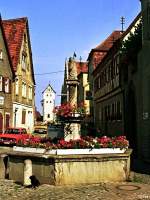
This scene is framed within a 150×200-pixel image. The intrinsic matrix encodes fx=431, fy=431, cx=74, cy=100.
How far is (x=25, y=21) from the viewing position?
146ft

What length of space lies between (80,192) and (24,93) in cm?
3456

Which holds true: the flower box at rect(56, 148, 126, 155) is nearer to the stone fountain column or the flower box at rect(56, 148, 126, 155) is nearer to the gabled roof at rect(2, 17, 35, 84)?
the stone fountain column

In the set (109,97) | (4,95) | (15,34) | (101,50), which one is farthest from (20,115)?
(101,50)

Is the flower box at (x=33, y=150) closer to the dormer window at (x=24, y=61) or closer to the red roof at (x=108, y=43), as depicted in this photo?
the dormer window at (x=24, y=61)

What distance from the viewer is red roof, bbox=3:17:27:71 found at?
138 feet

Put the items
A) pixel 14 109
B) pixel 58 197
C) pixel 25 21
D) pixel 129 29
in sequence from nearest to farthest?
1. pixel 58 197
2. pixel 129 29
3. pixel 14 109
4. pixel 25 21

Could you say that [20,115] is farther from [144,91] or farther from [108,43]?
[144,91]

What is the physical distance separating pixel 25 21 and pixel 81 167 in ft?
112

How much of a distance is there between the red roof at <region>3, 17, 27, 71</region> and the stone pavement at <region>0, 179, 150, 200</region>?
30.1m

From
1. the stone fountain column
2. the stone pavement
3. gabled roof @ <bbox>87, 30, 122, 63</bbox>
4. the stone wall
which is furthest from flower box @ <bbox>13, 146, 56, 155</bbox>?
gabled roof @ <bbox>87, 30, 122, 63</bbox>

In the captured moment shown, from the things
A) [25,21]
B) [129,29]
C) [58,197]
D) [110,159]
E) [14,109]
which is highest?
[25,21]

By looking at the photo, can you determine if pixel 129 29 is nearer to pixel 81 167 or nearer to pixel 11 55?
pixel 11 55

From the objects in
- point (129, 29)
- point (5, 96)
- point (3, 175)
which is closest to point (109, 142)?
point (3, 175)

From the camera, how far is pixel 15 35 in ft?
143
